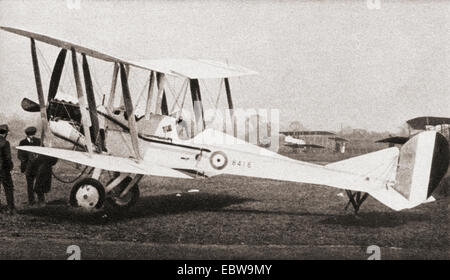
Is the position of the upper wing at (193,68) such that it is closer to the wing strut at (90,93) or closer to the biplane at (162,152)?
the biplane at (162,152)

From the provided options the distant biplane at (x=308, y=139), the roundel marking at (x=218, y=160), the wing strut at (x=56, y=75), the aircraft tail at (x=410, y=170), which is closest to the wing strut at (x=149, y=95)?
the roundel marking at (x=218, y=160)

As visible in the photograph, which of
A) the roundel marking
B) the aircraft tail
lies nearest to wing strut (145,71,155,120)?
the roundel marking

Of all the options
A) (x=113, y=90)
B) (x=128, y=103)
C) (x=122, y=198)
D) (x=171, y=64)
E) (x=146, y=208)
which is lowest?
(x=146, y=208)

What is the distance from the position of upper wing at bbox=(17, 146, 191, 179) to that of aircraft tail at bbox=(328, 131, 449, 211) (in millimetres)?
3564

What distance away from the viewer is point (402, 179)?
7492 mm

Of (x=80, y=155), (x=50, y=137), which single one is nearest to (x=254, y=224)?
(x=80, y=155)

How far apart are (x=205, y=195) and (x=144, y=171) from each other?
152 inches

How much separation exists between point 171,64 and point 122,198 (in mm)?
3363

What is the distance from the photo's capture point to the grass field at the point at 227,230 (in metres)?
6.15

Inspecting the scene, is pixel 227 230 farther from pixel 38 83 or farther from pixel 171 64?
pixel 171 64

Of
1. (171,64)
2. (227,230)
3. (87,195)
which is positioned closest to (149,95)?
(171,64)

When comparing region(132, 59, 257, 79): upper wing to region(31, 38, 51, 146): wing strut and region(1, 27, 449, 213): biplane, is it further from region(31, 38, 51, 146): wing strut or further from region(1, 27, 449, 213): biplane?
region(31, 38, 51, 146): wing strut

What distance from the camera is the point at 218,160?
8.78 m

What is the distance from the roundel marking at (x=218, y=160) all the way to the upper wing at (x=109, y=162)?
2.14 ft
